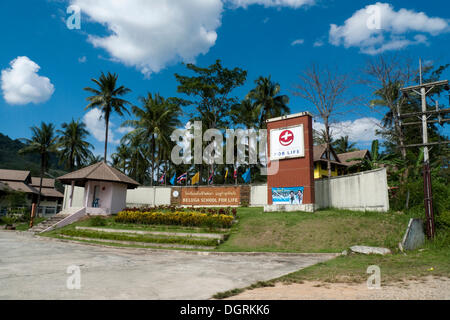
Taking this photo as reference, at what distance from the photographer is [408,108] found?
3328 centimetres

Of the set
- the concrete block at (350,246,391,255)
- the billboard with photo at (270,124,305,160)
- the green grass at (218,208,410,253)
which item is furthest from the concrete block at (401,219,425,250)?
the billboard with photo at (270,124,305,160)

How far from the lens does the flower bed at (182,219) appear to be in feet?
A: 57.5

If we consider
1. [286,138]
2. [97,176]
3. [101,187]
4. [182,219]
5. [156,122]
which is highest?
[156,122]

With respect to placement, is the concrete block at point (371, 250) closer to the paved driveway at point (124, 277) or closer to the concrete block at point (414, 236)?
the concrete block at point (414, 236)

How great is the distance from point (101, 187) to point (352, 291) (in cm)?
2435

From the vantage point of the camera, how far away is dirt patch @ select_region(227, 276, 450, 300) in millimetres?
5400

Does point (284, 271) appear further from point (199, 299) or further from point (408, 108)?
point (408, 108)

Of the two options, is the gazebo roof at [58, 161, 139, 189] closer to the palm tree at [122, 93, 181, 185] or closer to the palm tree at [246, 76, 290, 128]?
the palm tree at [122, 93, 181, 185]

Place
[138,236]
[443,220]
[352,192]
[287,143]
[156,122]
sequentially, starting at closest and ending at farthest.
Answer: [443,220] → [138,236] → [352,192] → [287,143] → [156,122]

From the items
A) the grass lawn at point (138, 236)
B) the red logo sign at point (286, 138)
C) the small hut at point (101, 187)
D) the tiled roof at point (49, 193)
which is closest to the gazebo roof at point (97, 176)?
the small hut at point (101, 187)

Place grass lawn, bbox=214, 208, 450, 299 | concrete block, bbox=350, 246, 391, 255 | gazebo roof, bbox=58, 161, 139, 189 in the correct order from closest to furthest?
grass lawn, bbox=214, 208, 450, 299 < concrete block, bbox=350, 246, 391, 255 < gazebo roof, bbox=58, 161, 139, 189

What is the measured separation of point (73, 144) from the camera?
44.5 meters

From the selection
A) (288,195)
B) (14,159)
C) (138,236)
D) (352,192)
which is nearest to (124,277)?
(138,236)

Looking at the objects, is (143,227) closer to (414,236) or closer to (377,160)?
(414,236)
